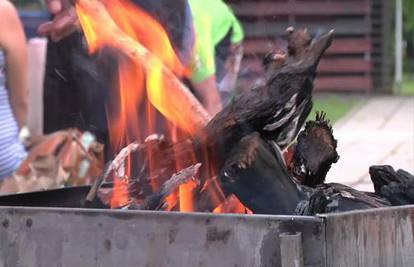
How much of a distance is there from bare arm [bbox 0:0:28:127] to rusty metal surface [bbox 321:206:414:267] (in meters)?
2.61

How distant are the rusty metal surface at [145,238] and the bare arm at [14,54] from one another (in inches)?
79.8

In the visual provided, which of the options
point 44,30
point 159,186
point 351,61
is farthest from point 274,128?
point 351,61

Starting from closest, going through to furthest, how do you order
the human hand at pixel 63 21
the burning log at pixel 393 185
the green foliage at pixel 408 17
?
1. the burning log at pixel 393 185
2. the human hand at pixel 63 21
3. the green foliage at pixel 408 17

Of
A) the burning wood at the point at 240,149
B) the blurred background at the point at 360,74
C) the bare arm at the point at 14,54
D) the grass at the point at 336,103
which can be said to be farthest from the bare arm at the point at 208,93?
the grass at the point at 336,103

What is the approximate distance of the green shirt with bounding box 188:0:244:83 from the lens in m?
4.52

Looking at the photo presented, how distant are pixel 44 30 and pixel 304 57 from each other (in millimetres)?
2185

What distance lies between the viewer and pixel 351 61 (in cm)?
1465

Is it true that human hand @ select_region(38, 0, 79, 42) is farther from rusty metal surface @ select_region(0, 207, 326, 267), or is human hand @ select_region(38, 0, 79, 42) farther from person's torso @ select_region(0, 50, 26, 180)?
rusty metal surface @ select_region(0, 207, 326, 267)

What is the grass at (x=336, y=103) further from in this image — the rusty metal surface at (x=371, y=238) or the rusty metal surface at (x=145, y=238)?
the rusty metal surface at (x=145, y=238)

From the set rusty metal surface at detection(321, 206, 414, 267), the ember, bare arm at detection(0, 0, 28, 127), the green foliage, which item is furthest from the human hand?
the green foliage

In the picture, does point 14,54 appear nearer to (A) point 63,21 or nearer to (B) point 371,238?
(A) point 63,21

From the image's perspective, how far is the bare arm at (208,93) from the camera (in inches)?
184

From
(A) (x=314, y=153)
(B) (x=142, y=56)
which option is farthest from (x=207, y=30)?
(A) (x=314, y=153)

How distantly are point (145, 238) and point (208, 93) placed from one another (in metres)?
2.28
